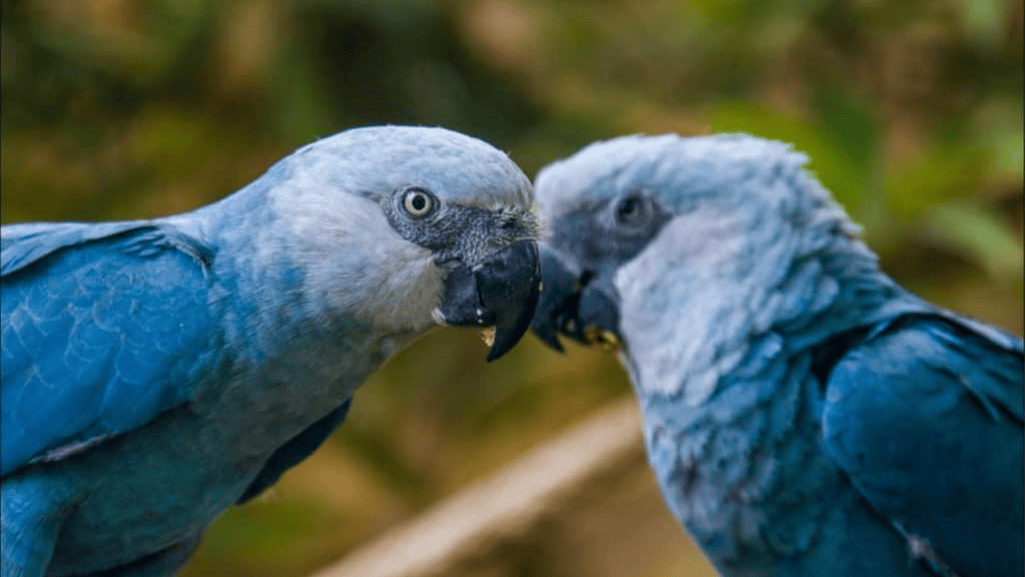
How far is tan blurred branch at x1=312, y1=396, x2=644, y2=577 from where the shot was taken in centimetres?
205

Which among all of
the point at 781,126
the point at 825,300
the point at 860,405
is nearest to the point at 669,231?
the point at 825,300

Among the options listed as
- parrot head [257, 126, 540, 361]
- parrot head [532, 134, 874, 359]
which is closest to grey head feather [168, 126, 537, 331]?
parrot head [257, 126, 540, 361]

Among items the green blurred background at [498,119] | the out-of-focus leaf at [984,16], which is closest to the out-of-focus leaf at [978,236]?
the green blurred background at [498,119]

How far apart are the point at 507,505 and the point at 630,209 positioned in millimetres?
950

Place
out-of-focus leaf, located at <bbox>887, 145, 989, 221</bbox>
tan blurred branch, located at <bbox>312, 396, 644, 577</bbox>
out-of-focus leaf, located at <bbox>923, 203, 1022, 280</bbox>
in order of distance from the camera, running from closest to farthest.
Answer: tan blurred branch, located at <bbox>312, 396, 644, 577</bbox>
out-of-focus leaf, located at <bbox>923, 203, 1022, 280</bbox>
out-of-focus leaf, located at <bbox>887, 145, 989, 221</bbox>

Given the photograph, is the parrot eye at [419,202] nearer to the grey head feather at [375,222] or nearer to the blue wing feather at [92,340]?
the grey head feather at [375,222]

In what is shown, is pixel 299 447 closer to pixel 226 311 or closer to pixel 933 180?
pixel 226 311

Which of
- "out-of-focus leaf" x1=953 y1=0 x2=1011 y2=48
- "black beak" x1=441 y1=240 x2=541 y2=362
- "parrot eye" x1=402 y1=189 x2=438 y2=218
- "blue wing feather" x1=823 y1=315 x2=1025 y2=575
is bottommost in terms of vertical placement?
"blue wing feather" x1=823 y1=315 x2=1025 y2=575

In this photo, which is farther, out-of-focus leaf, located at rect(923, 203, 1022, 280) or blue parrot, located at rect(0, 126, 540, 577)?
out-of-focus leaf, located at rect(923, 203, 1022, 280)

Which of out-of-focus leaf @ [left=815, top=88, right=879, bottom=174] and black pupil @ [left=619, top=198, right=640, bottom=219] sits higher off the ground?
out-of-focus leaf @ [left=815, top=88, right=879, bottom=174]

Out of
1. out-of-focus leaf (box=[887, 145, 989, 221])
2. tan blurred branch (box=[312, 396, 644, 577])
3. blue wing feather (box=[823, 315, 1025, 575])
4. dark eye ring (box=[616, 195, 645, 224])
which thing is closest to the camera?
blue wing feather (box=[823, 315, 1025, 575])

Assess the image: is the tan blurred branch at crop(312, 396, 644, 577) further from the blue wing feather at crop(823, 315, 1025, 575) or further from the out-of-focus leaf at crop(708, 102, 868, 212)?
the blue wing feather at crop(823, 315, 1025, 575)

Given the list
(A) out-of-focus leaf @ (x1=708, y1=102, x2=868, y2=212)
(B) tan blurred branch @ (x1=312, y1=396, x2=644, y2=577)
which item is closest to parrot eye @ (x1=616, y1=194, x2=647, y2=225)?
(A) out-of-focus leaf @ (x1=708, y1=102, x2=868, y2=212)

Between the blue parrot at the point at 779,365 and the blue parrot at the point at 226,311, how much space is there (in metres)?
0.40
